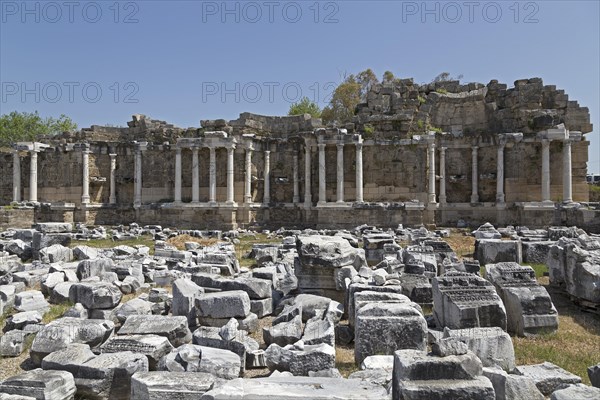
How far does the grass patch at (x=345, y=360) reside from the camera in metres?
5.43

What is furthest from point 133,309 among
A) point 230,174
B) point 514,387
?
point 230,174

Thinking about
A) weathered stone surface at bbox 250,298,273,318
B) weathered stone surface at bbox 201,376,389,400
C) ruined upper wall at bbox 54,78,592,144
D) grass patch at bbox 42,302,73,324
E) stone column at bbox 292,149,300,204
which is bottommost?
grass patch at bbox 42,302,73,324

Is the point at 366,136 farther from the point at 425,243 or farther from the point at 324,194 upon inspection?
the point at 425,243

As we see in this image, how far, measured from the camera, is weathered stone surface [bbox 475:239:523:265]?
12.6 metres

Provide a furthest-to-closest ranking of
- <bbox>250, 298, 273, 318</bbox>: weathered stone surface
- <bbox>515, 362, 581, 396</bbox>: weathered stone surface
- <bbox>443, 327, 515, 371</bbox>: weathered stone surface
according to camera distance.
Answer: <bbox>250, 298, 273, 318</bbox>: weathered stone surface < <bbox>443, 327, 515, 371</bbox>: weathered stone surface < <bbox>515, 362, 581, 396</bbox>: weathered stone surface

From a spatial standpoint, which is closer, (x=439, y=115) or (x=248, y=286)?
(x=248, y=286)

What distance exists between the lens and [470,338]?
5.38m

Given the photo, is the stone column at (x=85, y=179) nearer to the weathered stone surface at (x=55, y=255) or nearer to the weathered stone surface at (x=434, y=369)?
the weathered stone surface at (x=55, y=255)

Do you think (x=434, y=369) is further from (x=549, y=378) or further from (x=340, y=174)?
(x=340, y=174)

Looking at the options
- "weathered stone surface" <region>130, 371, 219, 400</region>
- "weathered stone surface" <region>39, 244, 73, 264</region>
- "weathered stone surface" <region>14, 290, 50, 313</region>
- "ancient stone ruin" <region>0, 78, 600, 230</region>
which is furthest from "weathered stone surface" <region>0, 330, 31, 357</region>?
"ancient stone ruin" <region>0, 78, 600, 230</region>

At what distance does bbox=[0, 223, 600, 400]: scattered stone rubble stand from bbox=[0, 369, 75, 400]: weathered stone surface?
1 centimetres

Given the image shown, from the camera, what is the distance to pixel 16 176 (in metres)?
27.7

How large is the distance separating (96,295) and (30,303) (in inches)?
55.4

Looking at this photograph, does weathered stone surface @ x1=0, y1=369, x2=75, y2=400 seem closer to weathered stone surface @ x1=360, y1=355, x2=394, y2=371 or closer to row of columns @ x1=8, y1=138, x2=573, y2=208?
weathered stone surface @ x1=360, y1=355, x2=394, y2=371
